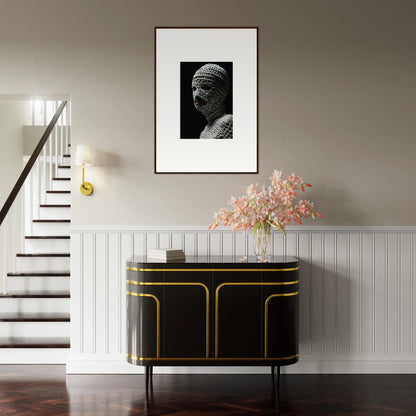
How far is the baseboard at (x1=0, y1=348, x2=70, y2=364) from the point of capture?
454 centimetres

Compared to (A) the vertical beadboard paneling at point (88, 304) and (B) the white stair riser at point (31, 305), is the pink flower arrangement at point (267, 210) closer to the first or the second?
(A) the vertical beadboard paneling at point (88, 304)

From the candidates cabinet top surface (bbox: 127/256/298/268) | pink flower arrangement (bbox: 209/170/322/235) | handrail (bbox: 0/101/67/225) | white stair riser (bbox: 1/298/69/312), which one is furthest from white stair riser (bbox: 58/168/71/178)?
pink flower arrangement (bbox: 209/170/322/235)

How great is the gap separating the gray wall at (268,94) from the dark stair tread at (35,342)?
3.32 feet

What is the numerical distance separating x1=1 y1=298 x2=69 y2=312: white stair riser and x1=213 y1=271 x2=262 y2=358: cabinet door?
67.0 inches

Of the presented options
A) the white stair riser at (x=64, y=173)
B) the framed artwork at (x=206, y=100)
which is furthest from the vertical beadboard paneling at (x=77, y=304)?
the white stair riser at (x=64, y=173)

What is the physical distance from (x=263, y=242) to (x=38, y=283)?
7.34 feet

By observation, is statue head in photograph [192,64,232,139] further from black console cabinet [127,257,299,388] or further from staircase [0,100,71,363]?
staircase [0,100,71,363]

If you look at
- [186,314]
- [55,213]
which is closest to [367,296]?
[186,314]

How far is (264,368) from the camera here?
4414 millimetres

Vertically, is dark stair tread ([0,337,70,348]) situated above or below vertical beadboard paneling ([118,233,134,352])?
below

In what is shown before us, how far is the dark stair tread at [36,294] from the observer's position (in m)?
4.88

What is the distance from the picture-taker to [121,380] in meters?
4.23

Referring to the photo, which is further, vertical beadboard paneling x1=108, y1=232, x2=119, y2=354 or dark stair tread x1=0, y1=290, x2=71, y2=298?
dark stair tread x1=0, y1=290, x2=71, y2=298

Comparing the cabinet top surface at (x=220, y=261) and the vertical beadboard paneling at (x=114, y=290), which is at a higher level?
the cabinet top surface at (x=220, y=261)
